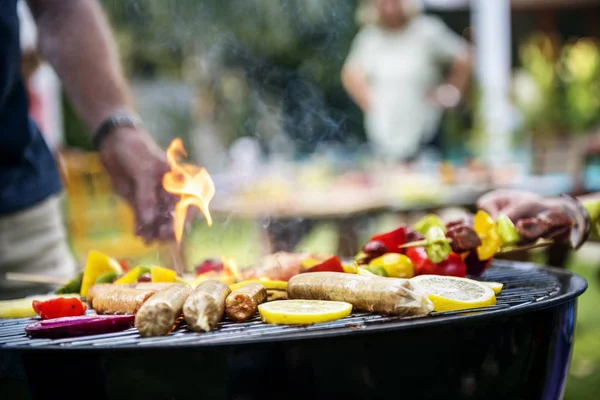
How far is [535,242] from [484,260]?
209mm

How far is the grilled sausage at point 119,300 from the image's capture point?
212 cm

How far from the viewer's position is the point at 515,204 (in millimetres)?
2748

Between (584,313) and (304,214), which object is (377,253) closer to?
(304,214)

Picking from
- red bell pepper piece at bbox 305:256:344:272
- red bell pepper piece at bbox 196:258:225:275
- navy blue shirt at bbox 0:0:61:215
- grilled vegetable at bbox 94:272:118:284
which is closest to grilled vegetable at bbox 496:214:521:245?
red bell pepper piece at bbox 305:256:344:272

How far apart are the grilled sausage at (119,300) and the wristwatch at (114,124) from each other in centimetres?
98

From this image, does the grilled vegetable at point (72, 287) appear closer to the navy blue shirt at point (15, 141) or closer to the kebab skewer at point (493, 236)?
the navy blue shirt at point (15, 141)

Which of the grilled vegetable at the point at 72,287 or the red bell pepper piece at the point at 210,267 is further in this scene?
the red bell pepper piece at the point at 210,267

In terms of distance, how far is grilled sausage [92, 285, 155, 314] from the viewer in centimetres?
212

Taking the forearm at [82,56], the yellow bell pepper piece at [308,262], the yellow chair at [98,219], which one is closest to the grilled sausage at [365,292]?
the yellow bell pepper piece at [308,262]

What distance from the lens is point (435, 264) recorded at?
2521 mm

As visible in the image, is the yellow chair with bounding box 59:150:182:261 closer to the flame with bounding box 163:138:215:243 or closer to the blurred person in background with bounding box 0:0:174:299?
the blurred person in background with bounding box 0:0:174:299

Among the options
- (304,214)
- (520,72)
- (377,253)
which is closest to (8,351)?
(377,253)

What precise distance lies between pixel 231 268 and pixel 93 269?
59cm

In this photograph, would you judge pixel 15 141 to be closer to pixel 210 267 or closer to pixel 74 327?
pixel 210 267
